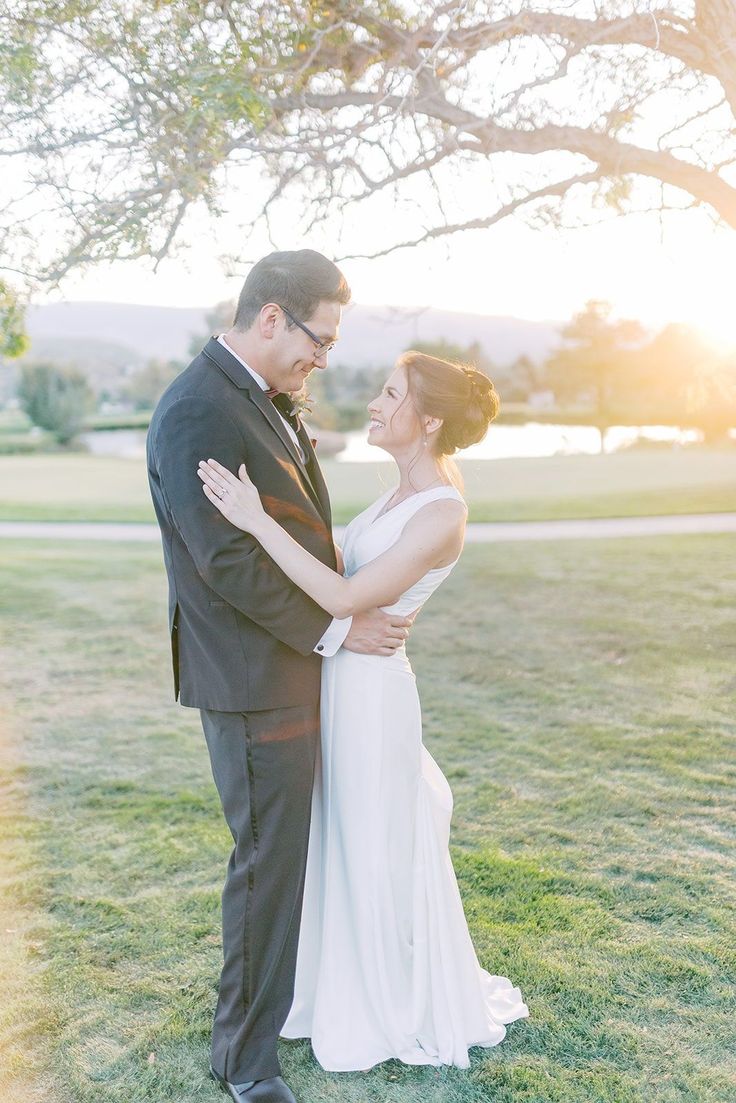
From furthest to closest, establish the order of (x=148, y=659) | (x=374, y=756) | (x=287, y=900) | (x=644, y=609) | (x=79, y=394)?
1. (x=79, y=394)
2. (x=644, y=609)
3. (x=148, y=659)
4. (x=374, y=756)
5. (x=287, y=900)

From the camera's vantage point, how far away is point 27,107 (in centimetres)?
590

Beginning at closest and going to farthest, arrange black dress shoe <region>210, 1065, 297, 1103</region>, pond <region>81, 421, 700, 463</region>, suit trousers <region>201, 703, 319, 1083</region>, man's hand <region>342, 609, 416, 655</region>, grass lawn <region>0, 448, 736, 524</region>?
suit trousers <region>201, 703, 319, 1083</region>, black dress shoe <region>210, 1065, 297, 1103</region>, man's hand <region>342, 609, 416, 655</region>, grass lawn <region>0, 448, 736, 524</region>, pond <region>81, 421, 700, 463</region>

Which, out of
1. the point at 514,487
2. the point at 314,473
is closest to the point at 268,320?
the point at 314,473

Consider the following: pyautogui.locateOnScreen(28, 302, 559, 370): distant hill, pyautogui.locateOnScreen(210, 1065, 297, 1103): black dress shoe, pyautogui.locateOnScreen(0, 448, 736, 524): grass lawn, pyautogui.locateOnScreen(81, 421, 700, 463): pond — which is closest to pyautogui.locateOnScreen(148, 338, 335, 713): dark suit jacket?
pyautogui.locateOnScreen(210, 1065, 297, 1103): black dress shoe

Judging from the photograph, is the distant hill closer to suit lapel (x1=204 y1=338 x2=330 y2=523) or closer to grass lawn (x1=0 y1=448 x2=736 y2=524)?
grass lawn (x1=0 y1=448 x2=736 y2=524)

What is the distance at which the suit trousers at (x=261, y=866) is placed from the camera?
283 cm

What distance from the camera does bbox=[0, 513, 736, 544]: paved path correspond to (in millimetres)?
14743

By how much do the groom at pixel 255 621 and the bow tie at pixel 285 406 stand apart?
0.01 m

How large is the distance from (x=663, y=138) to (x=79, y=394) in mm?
34524

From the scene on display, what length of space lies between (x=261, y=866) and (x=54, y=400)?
121ft

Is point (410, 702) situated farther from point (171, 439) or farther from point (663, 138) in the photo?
point (663, 138)

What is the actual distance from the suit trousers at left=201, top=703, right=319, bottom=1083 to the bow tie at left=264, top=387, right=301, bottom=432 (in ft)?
2.88

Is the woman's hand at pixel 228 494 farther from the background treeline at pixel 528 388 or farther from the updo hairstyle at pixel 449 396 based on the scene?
the background treeline at pixel 528 388

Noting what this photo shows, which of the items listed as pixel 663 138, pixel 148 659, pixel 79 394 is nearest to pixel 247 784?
pixel 663 138
